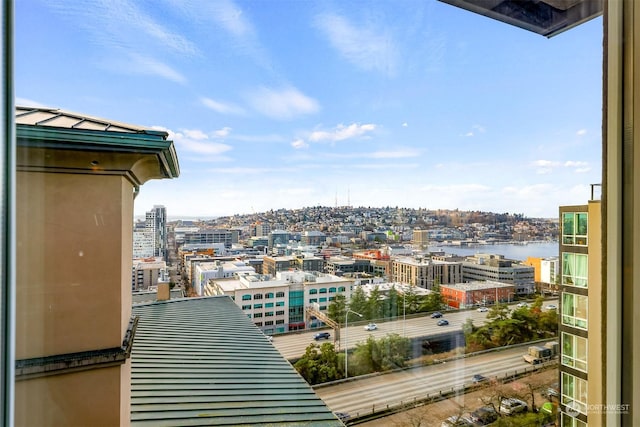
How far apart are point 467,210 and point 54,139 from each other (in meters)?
1.24

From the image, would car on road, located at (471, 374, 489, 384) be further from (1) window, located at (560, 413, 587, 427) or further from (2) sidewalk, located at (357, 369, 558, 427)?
(1) window, located at (560, 413, 587, 427)

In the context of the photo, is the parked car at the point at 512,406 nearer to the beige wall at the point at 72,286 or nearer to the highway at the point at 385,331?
the highway at the point at 385,331

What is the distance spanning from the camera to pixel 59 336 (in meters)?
0.76

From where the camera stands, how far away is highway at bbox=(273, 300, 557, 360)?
1.15 metres

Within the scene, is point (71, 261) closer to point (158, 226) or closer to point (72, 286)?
point (72, 286)

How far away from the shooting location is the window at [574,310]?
2.63 feet

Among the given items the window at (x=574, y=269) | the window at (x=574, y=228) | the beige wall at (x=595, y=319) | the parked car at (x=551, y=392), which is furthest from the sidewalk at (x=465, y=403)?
the window at (x=574, y=228)

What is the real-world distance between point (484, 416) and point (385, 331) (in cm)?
43

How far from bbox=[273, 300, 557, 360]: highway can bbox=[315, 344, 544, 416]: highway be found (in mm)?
123

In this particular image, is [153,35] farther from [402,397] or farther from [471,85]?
[402,397]

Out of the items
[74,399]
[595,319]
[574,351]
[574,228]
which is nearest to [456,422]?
[574,351]

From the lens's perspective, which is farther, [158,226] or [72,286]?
[158,226]

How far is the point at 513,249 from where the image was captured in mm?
1027

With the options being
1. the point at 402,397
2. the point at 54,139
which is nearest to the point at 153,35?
the point at 54,139
